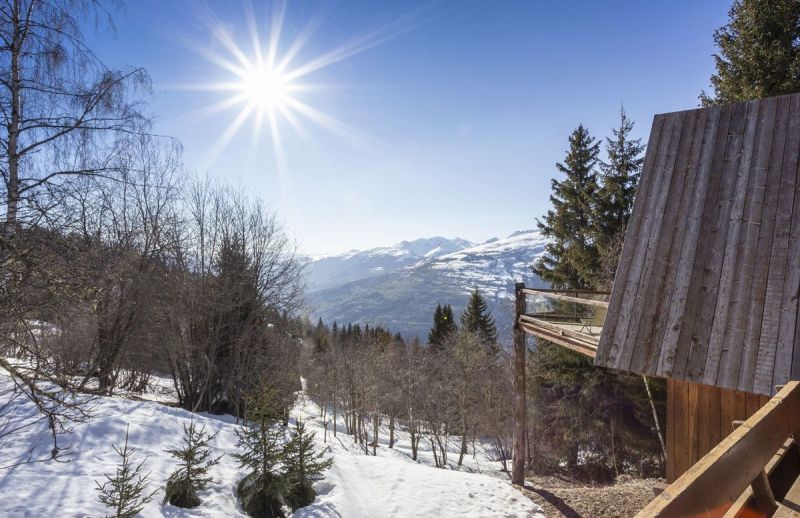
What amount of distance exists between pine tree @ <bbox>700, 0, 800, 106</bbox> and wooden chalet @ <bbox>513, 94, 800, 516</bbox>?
22.0ft

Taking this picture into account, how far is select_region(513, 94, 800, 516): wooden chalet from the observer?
4.11 meters

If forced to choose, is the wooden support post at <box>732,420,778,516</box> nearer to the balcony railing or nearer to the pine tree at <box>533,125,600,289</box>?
the balcony railing

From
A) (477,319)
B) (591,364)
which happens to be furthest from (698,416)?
(477,319)

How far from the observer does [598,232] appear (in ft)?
52.4

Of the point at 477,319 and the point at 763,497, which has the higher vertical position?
the point at 763,497

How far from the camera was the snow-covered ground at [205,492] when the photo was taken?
5.88 metres

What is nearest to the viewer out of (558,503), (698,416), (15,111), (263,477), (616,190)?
(15,111)

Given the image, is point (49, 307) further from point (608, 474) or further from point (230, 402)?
point (608, 474)

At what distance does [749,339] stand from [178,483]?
28.1 ft

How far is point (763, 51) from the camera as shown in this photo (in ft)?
32.1

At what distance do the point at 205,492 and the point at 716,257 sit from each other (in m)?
9.19

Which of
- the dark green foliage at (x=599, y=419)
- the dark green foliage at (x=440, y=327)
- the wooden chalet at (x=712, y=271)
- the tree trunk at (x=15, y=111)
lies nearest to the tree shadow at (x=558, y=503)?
the wooden chalet at (x=712, y=271)

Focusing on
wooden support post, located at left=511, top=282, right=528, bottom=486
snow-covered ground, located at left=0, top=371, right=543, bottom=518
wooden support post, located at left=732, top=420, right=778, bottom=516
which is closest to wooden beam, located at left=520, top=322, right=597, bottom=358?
wooden support post, located at left=511, top=282, right=528, bottom=486

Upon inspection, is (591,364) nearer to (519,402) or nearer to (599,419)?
(599,419)
